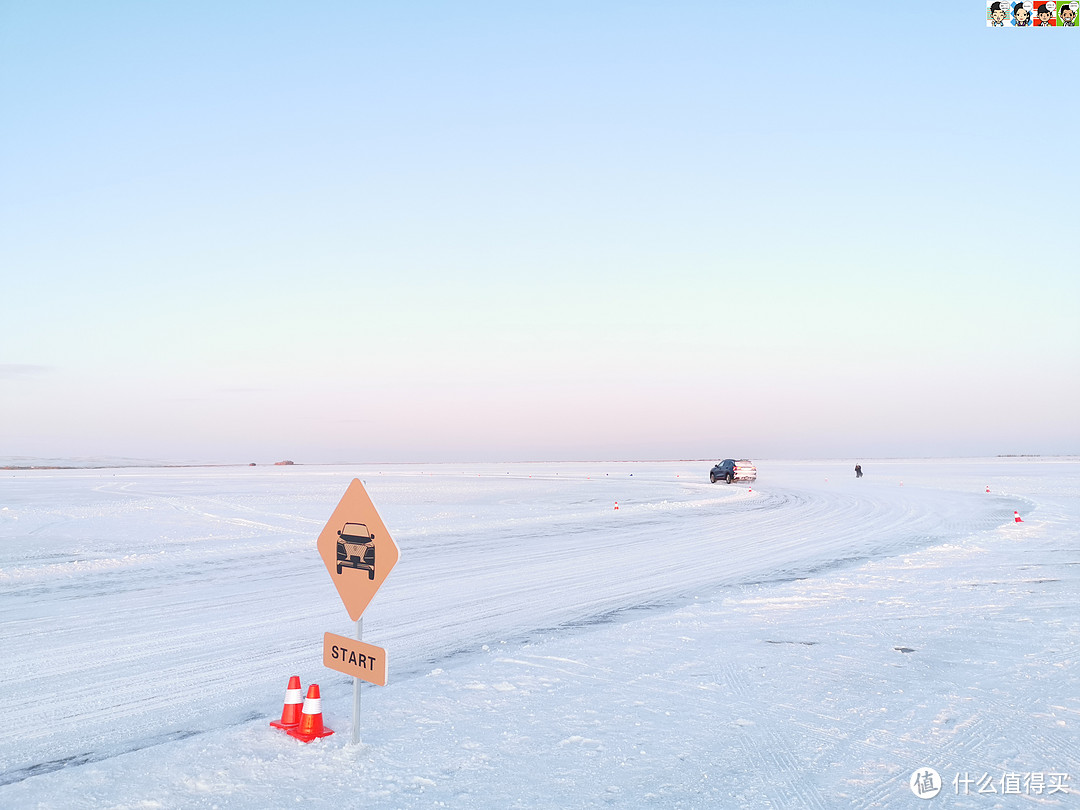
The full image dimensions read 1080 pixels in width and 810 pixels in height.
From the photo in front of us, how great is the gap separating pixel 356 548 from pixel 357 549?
0.02m

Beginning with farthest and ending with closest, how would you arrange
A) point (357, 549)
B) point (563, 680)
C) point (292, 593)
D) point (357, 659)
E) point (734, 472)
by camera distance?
point (734, 472) < point (292, 593) < point (563, 680) < point (357, 549) < point (357, 659)

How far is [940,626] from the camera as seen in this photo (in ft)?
26.6

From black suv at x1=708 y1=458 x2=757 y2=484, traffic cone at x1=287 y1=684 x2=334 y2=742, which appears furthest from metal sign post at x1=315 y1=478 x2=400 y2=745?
black suv at x1=708 y1=458 x2=757 y2=484

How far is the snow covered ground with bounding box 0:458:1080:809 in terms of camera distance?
4293mm

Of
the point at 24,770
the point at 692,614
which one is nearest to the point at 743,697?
the point at 692,614

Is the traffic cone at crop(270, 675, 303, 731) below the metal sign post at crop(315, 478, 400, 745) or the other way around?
below

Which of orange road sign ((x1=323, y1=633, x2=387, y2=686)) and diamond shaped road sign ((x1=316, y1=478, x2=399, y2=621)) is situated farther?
diamond shaped road sign ((x1=316, y1=478, x2=399, y2=621))

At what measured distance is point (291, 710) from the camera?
5.10m

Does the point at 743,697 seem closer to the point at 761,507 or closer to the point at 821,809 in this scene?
the point at 821,809

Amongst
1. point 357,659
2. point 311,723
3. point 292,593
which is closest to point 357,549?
point 357,659

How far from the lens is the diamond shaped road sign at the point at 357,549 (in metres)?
4.76

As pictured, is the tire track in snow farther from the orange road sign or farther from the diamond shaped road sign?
the diamond shaped road sign

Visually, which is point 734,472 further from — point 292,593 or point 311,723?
point 311,723

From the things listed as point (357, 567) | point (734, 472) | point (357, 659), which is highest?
point (357, 567)
